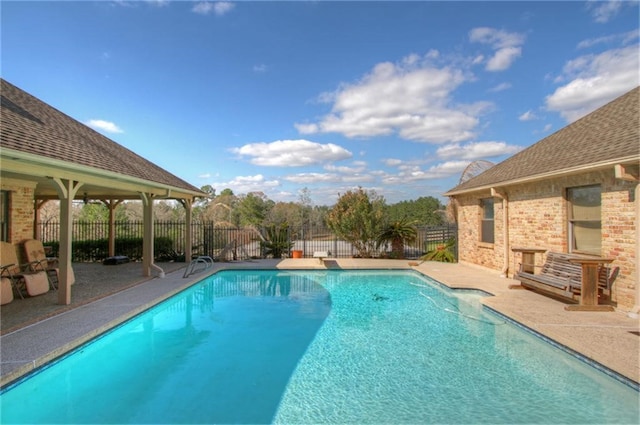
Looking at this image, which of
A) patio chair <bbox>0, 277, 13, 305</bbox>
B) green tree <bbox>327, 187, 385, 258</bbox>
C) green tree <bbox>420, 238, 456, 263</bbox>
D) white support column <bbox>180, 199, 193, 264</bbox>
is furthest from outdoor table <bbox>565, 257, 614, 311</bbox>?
white support column <bbox>180, 199, 193, 264</bbox>

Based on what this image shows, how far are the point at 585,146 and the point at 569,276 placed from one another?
3244 mm

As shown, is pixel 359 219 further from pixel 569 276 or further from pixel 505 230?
pixel 569 276

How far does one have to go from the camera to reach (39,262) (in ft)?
27.5

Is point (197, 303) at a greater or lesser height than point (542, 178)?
lesser

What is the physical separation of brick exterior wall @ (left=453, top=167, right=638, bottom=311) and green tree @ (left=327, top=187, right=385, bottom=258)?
11.9ft

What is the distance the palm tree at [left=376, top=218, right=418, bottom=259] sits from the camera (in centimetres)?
1531

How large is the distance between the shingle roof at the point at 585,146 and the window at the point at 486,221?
0.73 metres

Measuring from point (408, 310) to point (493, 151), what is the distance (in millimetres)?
20630

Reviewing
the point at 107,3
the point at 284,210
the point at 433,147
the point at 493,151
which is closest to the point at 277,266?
the point at 107,3

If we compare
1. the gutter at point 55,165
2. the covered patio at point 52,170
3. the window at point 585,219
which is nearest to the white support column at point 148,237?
the covered patio at point 52,170

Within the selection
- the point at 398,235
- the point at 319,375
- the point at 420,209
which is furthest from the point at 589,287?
the point at 420,209

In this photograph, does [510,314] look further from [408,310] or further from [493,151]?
[493,151]

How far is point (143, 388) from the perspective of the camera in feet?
13.8

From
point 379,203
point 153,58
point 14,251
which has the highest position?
point 153,58
